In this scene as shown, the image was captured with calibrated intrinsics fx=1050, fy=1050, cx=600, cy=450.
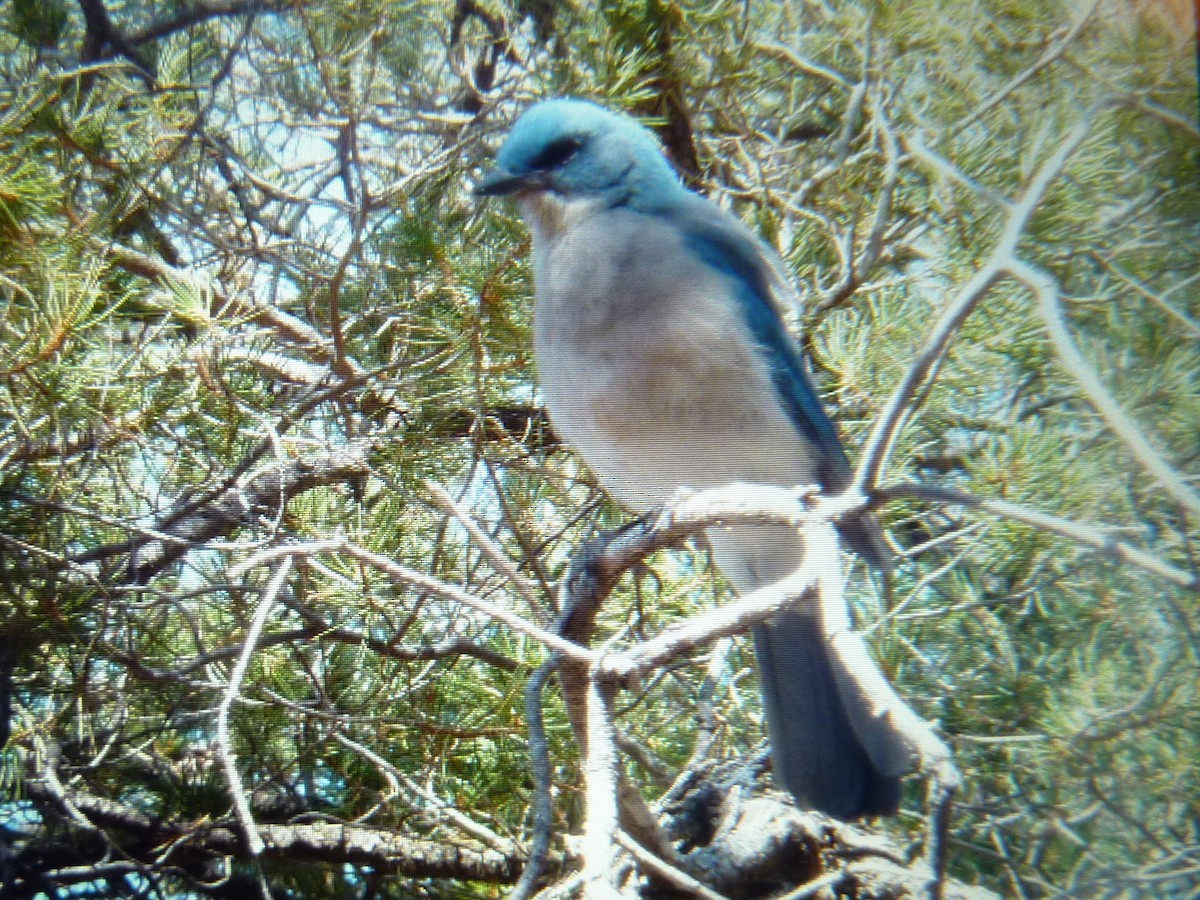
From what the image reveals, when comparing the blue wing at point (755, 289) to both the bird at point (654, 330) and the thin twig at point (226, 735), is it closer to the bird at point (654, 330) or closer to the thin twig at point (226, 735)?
the bird at point (654, 330)

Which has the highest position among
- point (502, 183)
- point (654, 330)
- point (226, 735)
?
point (502, 183)

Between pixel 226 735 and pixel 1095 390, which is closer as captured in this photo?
pixel 1095 390

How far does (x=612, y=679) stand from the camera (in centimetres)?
64

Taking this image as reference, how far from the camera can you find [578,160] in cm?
102

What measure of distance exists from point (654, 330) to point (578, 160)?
0.19 m

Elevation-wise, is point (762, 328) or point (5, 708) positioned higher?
point (762, 328)

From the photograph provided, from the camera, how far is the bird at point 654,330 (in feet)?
3.16

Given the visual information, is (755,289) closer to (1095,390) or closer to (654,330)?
(654,330)

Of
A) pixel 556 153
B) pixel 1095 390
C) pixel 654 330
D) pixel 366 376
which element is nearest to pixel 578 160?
pixel 556 153

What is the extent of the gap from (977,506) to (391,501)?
2.15ft

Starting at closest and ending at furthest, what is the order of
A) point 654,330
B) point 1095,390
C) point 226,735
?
point 1095,390 < point 226,735 < point 654,330

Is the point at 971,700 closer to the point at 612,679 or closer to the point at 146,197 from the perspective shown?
the point at 612,679

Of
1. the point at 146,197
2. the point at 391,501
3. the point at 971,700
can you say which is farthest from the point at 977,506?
the point at 146,197

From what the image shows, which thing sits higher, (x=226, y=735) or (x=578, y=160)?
(x=578, y=160)
